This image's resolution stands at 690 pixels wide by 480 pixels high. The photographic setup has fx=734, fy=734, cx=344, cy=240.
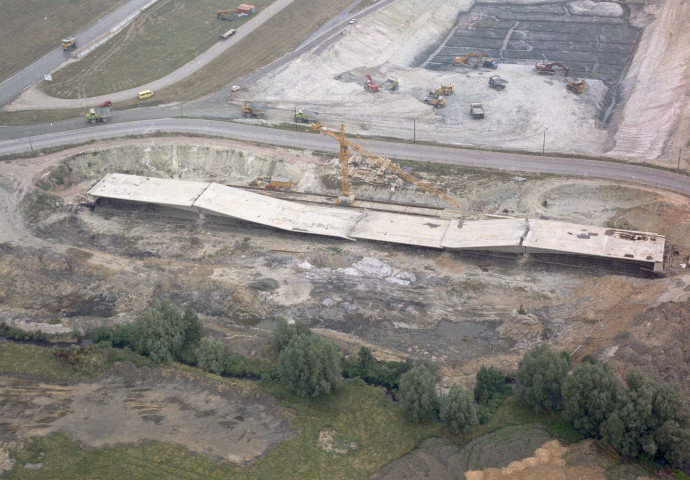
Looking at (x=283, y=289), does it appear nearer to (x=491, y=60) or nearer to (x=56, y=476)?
(x=56, y=476)

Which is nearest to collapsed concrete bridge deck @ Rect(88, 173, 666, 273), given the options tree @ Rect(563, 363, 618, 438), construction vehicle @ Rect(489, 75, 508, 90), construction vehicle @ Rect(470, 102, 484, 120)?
tree @ Rect(563, 363, 618, 438)

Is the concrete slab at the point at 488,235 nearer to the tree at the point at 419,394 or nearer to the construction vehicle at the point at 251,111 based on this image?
the tree at the point at 419,394

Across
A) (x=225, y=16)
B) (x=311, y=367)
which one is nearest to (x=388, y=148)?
(x=311, y=367)

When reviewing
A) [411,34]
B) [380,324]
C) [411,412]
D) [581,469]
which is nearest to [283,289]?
[380,324]

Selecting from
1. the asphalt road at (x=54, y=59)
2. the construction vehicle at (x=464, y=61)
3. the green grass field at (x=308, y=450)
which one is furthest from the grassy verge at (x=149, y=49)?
the green grass field at (x=308, y=450)

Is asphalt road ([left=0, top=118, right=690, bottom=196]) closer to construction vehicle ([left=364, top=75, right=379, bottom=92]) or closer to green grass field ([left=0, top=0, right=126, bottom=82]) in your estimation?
construction vehicle ([left=364, top=75, right=379, bottom=92])

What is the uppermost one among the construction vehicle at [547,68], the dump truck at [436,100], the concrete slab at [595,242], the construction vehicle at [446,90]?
the construction vehicle at [547,68]

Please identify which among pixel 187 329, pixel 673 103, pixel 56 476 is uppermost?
pixel 673 103
